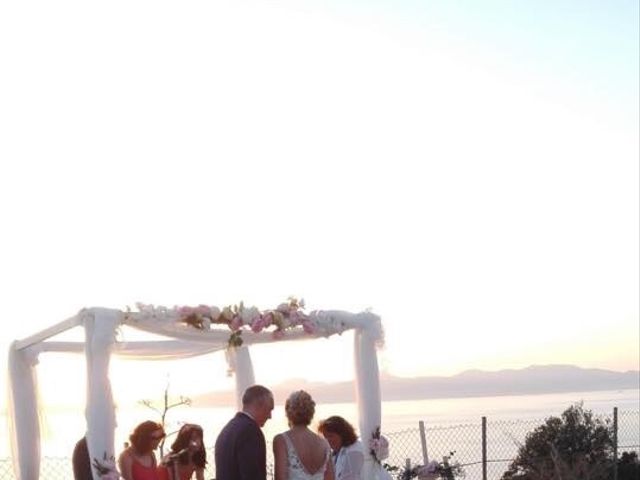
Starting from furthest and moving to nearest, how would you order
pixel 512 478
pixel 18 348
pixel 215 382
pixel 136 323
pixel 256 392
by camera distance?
pixel 512 478
pixel 215 382
pixel 18 348
pixel 136 323
pixel 256 392

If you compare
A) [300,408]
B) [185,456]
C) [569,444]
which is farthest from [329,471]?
[569,444]

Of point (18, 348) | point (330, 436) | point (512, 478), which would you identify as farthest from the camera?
point (512, 478)

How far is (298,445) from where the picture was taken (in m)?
7.72

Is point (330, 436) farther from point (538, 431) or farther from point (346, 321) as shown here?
point (538, 431)

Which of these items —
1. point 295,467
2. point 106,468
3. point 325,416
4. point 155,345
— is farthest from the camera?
point 325,416

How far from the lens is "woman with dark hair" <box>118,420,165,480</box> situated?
904 centimetres

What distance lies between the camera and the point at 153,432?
906 cm

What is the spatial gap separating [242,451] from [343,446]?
72.7 inches

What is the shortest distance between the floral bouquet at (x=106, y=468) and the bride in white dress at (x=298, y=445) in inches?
68.7

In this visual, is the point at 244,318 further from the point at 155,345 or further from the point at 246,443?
the point at 246,443

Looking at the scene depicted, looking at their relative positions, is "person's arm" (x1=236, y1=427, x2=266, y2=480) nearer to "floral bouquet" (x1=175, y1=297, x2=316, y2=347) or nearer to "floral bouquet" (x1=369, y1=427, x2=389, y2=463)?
Result: "floral bouquet" (x1=175, y1=297, x2=316, y2=347)

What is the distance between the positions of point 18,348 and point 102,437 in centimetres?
173

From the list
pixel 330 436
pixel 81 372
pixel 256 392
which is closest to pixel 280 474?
pixel 256 392

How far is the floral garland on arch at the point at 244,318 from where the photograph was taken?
10.2 m
